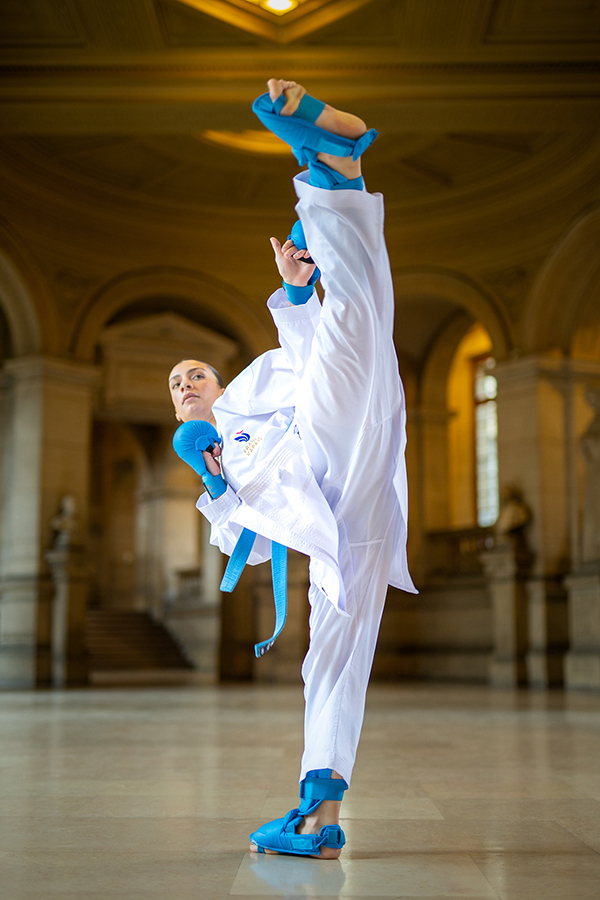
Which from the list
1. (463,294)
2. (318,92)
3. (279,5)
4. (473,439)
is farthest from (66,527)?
(473,439)

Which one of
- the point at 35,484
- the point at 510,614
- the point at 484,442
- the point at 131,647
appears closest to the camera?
the point at 510,614

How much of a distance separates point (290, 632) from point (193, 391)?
37.1 ft

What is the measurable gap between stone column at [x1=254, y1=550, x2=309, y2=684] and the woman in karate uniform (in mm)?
11042

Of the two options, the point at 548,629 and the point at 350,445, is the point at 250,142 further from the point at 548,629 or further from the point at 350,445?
the point at 350,445

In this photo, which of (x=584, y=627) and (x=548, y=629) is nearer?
(x=584, y=627)

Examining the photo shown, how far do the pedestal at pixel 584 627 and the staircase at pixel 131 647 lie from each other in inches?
345

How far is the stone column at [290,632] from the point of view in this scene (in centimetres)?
1395

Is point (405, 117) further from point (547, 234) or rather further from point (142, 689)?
point (142, 689)

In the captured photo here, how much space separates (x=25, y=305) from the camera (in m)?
13.8

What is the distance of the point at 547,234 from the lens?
44.9 ft

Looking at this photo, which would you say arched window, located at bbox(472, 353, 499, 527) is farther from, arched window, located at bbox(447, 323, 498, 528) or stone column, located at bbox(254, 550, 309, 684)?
stone column, located at bbox(254, 550, 309, 684)

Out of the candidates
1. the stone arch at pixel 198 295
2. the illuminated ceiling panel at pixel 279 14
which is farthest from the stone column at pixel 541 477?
the illuminated ceiling panel at pixel 279 14

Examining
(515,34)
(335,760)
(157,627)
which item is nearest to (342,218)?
(335,760)

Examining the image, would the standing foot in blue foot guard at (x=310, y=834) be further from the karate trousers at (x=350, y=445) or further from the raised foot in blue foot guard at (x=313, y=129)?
the raised foot in blue foot guard at (x=313, y=129)
